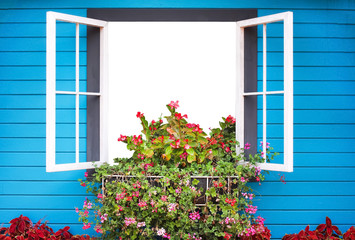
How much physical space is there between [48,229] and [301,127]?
99.3 inches

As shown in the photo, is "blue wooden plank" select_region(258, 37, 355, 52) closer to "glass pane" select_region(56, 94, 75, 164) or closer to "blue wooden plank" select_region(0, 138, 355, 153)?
"blue wooden plank" select_region(0, 138, 355, 153)

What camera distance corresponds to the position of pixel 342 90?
10.4ft

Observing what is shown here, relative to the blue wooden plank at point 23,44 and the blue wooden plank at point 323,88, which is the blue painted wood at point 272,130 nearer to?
the blue wooden plank at point 323,88

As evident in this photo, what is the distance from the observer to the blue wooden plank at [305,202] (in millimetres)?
3113

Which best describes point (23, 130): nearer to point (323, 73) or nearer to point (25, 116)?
point (25, 116)

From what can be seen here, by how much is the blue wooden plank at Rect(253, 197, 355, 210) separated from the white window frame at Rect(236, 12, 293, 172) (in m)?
0.42

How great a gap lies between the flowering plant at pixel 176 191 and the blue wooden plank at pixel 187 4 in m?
1.01

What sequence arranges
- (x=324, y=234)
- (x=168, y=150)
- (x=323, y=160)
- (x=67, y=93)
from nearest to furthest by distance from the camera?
(x=168, y=150), (x=67, y=93), (x=324, y=234), (x=323, y=160)

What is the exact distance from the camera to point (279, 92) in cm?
283

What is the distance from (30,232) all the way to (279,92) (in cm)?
246

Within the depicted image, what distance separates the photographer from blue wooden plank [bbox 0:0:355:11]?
3.15 m

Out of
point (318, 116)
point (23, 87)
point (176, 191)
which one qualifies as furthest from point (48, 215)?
point (318, 116)

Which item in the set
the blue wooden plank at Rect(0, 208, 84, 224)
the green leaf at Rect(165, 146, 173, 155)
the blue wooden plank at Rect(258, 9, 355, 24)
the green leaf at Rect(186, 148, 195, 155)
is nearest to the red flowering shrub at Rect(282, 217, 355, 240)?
the green leaf at Rect(186, 148, 195, 155)

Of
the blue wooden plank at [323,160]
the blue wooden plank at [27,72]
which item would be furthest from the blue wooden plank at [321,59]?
the blue wooden plank at [27,72]
